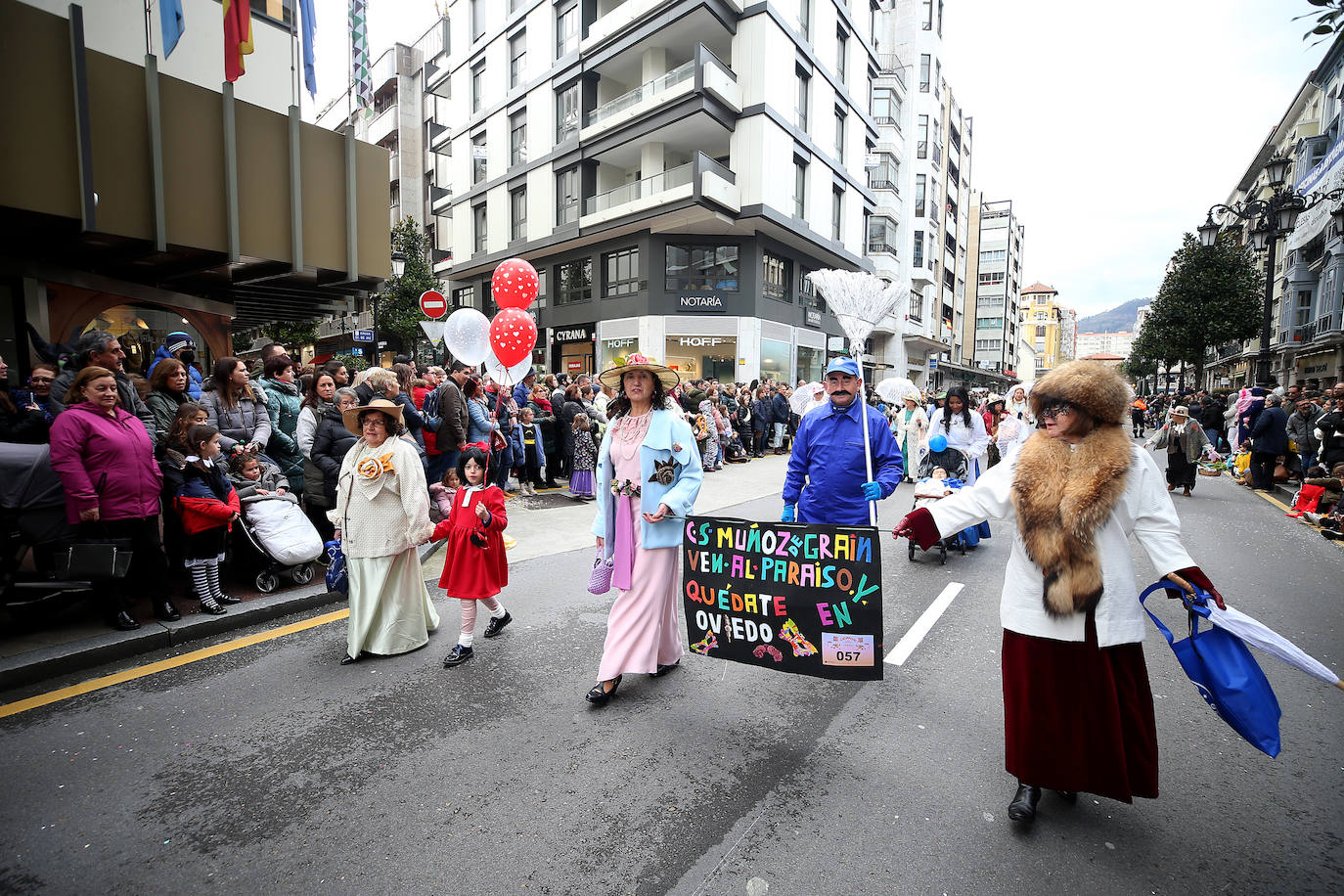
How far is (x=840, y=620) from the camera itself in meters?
3.25

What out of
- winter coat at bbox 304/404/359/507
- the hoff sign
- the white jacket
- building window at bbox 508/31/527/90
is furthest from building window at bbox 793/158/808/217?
the white jacket

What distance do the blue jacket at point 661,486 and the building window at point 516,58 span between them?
30.4m

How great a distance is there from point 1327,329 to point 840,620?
4018cm

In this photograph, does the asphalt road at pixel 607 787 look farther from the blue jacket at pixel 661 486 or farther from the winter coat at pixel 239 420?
the winter coat at pixel 239 420

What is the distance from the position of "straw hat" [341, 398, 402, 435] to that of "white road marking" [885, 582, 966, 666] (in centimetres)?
382

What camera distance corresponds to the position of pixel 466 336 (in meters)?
9.63

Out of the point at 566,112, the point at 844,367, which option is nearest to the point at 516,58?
the point at 566,112

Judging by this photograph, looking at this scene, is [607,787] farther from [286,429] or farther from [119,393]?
[286,429]

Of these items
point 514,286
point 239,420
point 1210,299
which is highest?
point 1210,299

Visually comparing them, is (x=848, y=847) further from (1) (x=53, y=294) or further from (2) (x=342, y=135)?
(1) (x=53, y=294)

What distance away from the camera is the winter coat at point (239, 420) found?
6.06m

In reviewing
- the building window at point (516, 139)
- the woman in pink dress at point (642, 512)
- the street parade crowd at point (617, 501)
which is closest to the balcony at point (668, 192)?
the building window at point (516, 139)

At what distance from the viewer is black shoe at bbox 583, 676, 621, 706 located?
371 cm

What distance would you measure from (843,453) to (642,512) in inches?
63.1
